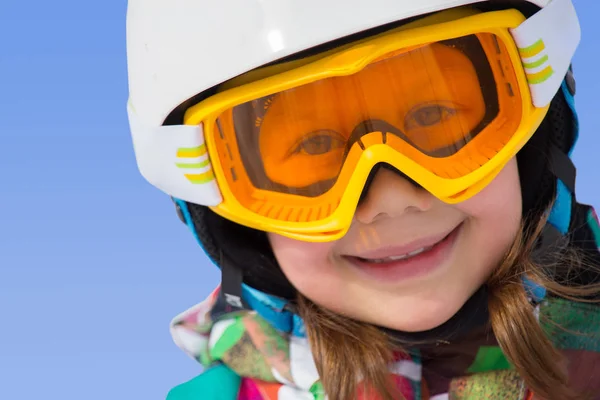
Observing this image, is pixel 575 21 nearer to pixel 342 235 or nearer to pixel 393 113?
pixel 393 113

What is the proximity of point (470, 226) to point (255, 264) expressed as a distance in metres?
0.45

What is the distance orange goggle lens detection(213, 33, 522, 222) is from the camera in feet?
4.93

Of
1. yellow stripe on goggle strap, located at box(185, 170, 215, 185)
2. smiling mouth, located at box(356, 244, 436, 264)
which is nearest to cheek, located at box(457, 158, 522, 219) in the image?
smiling mouth, located at box(356, 244, 436, 264)

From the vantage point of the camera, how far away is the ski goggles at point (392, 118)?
1484mm

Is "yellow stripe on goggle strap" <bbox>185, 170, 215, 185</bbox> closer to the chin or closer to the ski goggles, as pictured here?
the ski goggles

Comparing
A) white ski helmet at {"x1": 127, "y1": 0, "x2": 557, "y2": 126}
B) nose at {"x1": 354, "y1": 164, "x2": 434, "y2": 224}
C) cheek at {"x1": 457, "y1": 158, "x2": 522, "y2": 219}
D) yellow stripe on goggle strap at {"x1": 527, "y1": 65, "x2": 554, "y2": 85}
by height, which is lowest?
cheek at {"x1": 457, "y1": 158, "x2": 522, "y2": 219}

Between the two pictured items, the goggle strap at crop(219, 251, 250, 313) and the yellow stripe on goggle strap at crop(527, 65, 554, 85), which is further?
the goggle strap at crop(219, 251, 250, 313)

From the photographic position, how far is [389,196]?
1524 mm

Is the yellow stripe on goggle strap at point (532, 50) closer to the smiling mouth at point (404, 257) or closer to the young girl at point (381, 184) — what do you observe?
the young girl at point (381, 184)

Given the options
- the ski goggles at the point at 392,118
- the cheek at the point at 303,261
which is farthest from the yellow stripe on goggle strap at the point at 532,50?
the cheek at the point at 303,261

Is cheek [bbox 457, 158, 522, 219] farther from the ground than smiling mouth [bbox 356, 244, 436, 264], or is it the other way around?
cheek [bbox 457, 158, 522, 219]

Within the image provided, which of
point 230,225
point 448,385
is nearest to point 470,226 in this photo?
point 448,385

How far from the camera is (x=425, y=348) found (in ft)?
5.91

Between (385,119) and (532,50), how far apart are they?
259mm
